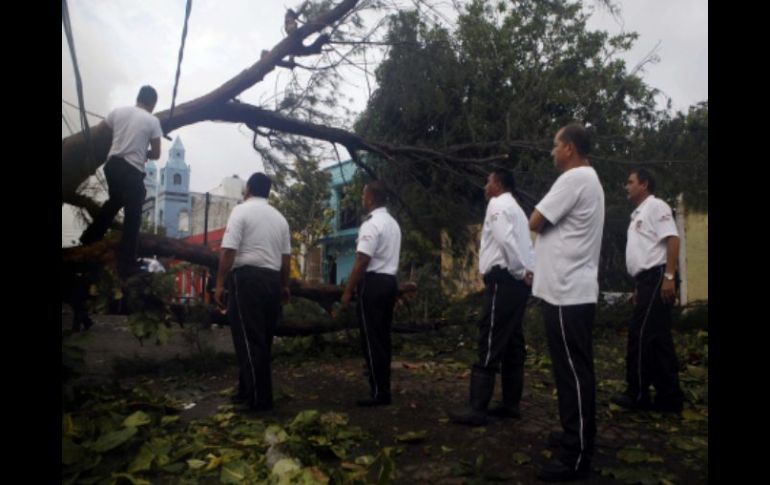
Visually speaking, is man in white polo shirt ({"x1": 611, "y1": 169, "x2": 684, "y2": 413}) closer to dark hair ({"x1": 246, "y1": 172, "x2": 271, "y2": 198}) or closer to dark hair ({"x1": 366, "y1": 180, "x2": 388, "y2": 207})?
dark hair ({"x1": 366, "y1": 180, "x2": 388, "y2": 207})

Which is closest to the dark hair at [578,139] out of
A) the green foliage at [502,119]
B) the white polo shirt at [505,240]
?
the white polo shirt at [505,240]

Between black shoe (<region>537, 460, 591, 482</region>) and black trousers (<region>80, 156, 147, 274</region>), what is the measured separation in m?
3.36

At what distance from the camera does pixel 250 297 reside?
4.14m

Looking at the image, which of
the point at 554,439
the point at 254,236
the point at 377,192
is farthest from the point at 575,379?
the point at 254,236

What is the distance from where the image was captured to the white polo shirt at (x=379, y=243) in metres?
4.27

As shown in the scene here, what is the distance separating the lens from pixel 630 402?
4227mm

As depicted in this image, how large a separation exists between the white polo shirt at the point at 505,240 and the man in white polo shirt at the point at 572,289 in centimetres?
59

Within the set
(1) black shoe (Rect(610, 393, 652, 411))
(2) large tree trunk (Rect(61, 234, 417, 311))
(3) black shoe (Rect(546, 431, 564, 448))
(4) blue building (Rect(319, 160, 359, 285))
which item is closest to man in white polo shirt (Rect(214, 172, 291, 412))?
(2) large tree trunk (Rect(61, 234, 417, 311))

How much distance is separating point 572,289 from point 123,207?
3.33m

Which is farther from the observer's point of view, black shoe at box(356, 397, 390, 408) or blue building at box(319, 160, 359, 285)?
blue building at box(319, 160, 359, 285)

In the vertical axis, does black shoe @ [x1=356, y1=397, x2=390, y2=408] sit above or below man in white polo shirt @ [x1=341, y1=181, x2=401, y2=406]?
below

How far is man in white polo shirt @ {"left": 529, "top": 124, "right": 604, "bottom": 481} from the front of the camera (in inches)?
109

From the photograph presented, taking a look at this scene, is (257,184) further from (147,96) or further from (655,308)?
(655,308)

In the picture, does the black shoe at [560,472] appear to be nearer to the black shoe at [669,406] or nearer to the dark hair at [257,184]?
the black shoe at [669,406]
